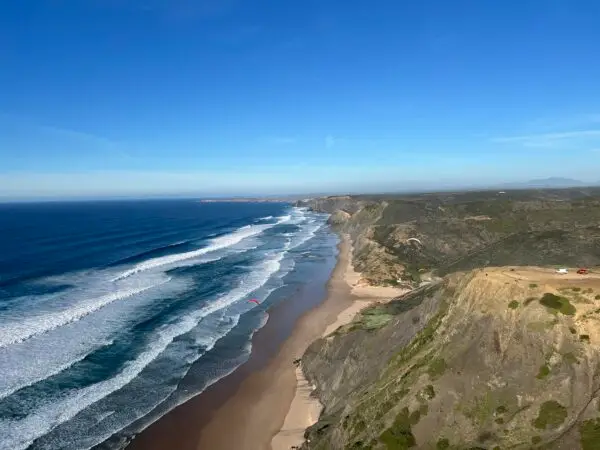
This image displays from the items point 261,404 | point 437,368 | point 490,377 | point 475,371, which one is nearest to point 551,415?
point 490,377

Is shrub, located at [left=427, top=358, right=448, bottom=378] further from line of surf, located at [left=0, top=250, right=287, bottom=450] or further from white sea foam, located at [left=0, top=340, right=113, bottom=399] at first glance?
white sea foam, located at [left=0, top=340, right=113, bottom=399]

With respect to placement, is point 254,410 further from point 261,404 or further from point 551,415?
point 551,415

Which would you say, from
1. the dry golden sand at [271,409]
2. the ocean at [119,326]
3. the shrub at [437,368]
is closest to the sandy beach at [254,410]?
the dry golden sand at [271,409]

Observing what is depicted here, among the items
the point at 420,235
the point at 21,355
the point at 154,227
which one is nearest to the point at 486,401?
the point at 21,355

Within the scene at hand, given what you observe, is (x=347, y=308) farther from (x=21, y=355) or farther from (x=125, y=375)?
(x=21, y=355)

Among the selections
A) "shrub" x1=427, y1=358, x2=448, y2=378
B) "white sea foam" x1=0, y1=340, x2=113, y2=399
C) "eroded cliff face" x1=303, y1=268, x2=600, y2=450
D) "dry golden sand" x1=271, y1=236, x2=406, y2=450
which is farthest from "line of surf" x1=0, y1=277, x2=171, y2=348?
"shrub" x1=427, y1=358, x2=448, y2=378

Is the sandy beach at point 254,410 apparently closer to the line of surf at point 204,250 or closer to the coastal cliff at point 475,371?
the coastal cliff at point 475,371

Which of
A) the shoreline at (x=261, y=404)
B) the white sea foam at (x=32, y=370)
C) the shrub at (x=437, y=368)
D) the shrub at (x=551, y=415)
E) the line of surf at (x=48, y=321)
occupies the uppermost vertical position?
the shrub at (x=437, y=368)
